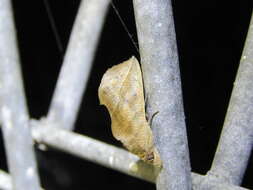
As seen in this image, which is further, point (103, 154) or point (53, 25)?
point (53, 25)

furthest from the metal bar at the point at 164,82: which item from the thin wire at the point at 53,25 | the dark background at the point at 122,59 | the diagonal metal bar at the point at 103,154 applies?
the thin wire at the point at 53,25

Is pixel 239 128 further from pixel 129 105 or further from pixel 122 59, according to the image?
pixel 122 59

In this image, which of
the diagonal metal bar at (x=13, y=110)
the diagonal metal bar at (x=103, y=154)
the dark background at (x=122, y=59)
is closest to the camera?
the diagonal metal bar at (x=103, y=154)

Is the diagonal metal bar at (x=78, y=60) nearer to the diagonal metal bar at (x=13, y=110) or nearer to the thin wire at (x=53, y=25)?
the diagonal metal bar at (x=13, y=110)

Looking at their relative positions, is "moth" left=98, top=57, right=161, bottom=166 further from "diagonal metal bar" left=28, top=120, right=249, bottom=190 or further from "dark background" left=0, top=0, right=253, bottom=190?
"dark background" left=0, top=0, right=253, bottom=190

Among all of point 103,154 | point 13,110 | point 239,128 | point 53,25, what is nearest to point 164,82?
point 239,128

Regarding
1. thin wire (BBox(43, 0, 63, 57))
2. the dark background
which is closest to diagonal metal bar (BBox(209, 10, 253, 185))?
the dark background

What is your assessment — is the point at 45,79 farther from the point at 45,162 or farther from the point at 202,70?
the point at 202,70

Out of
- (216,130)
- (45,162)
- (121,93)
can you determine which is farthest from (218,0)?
(45,162)
